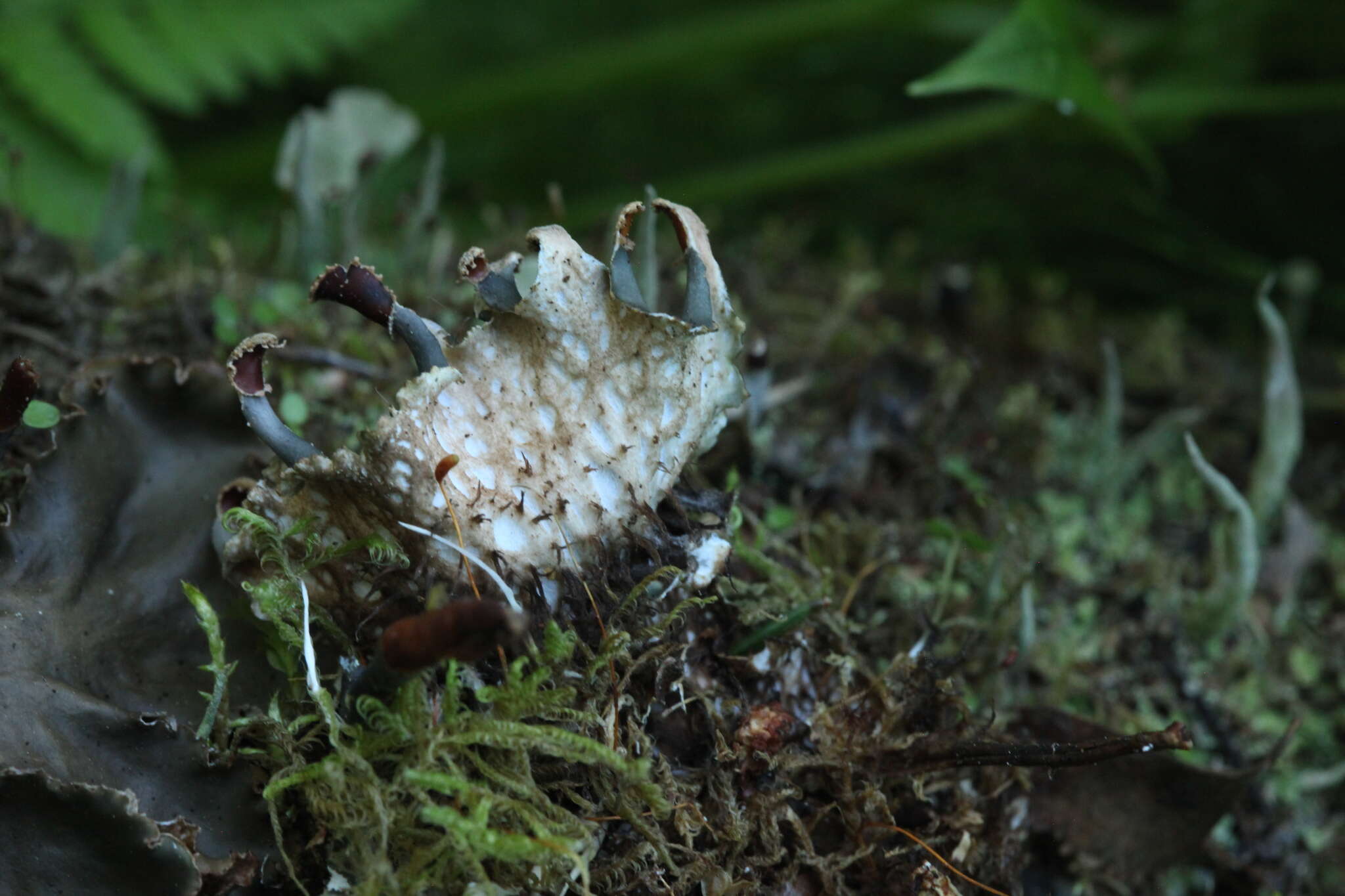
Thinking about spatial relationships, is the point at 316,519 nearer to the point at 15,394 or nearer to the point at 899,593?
the point at 15,394

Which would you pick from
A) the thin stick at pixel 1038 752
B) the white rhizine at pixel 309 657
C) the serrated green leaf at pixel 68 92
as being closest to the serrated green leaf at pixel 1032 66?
the thin stick at pixel 1038 752

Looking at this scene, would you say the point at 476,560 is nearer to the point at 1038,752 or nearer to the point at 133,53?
the point at 1038,752

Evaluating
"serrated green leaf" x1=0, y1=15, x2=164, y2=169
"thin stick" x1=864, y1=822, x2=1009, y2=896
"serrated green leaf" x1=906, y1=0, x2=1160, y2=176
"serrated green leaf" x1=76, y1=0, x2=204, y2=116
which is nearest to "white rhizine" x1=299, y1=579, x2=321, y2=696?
"thin stick" x1=864, y1=822, x2=1009, y2=896

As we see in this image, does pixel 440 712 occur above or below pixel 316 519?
below

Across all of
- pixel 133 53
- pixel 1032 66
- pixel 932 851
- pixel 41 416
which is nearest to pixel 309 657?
pixel 41 416

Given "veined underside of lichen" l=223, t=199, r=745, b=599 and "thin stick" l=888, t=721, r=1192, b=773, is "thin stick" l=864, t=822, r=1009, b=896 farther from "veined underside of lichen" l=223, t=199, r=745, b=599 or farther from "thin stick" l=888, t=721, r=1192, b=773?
"veined underside of lichen" l=223, t=199, r=745, b=599

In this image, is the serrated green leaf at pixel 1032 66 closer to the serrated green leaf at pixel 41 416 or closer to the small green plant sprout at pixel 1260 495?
the small green plant sprout at pixel 1260 495

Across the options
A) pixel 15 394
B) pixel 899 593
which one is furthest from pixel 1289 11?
pixel 15 394
